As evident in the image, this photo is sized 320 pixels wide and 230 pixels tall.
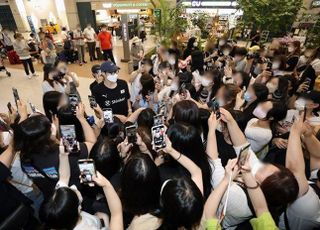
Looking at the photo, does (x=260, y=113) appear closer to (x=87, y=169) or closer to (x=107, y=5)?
(x=87, y=169)

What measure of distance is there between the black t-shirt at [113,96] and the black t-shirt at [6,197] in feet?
5.06

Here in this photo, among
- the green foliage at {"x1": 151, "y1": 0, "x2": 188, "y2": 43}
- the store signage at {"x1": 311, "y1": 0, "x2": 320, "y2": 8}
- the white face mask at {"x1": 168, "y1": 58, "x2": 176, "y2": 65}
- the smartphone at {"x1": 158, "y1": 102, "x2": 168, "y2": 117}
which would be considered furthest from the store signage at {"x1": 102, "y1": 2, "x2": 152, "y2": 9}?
the smartphone at {"x1": 158, "y1": 102, "x2": 168, "y2": 117}

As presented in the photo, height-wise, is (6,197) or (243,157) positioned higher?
(243,157)

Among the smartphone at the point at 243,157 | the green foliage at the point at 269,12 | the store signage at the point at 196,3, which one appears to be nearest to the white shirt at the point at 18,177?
the smartphone at the point at 243,157

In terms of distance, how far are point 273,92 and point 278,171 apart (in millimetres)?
2170

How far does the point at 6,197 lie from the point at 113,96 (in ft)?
5.71

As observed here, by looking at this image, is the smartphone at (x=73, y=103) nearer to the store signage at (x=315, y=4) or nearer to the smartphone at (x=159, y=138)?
the smartphone at (x=159, y=138)

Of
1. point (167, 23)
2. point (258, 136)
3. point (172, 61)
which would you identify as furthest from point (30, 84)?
point (258, 136)

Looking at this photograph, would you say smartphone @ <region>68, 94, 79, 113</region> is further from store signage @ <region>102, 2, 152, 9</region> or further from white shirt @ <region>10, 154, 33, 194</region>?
store signage @ <region>102, 2, 152, 9</region>

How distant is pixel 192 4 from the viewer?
13.0 metres

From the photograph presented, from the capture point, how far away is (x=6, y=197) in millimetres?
1653

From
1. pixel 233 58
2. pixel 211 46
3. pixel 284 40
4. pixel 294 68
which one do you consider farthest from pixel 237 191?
pixel 284 40

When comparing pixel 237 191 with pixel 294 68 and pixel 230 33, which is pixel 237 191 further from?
pixel 230 33

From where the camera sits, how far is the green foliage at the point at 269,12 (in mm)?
5820
